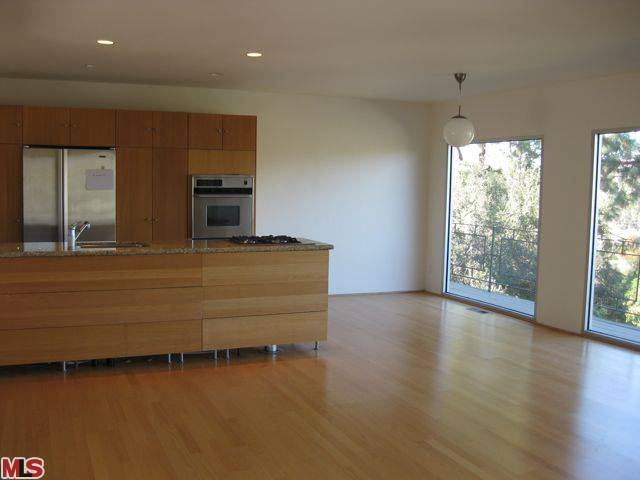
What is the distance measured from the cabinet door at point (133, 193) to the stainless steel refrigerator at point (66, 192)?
0.08 meters

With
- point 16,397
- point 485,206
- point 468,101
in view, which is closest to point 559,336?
point 485,206

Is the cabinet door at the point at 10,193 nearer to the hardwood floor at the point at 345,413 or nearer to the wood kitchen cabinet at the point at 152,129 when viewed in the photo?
the wood kitchen cabinet at the point at 152,129

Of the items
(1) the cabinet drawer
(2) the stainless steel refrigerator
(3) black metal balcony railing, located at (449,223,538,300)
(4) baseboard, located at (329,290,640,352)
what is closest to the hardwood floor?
(4) baseboard, located at (329,290,640,352)

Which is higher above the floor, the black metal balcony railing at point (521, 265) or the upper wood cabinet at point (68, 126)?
the upper wood cabinet at point (68, 126)

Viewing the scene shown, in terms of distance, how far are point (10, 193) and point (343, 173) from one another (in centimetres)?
381

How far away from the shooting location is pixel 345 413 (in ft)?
13.7

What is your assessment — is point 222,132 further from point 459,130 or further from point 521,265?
point 521,265

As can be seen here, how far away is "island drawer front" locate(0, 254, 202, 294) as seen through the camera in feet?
15.5

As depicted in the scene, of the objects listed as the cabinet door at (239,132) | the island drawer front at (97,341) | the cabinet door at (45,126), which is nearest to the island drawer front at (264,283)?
the island drawer front at (97,341)

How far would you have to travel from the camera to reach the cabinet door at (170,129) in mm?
7020

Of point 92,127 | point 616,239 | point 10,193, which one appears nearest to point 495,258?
point 616,239

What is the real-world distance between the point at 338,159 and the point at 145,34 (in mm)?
3900

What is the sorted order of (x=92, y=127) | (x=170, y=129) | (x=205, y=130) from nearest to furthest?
(x=92, y=127)
(x=170, y=129)
(x=205, y=130)

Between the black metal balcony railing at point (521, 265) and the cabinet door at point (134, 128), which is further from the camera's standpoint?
the cabinet door at point (134, 128)
